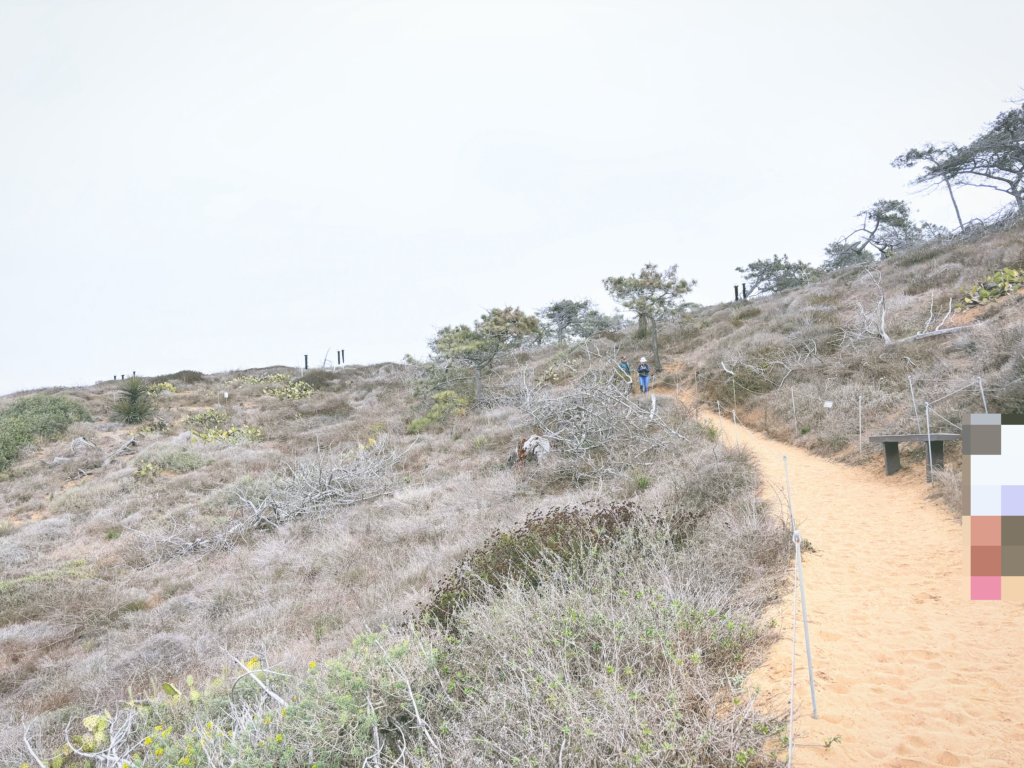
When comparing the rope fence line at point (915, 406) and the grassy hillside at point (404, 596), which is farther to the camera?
the rope fence line at point (915, 406)

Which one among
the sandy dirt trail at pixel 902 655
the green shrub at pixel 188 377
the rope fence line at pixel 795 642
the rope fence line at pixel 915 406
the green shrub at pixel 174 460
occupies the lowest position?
the green shrub at pixel 174 460

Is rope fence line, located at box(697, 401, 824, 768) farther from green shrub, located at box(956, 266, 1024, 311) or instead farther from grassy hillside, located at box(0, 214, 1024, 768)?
green shrub, located at box(956, 266, 1024, 311)

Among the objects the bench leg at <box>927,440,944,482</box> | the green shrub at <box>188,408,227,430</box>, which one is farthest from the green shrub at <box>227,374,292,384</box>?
the bench leg at <box>927,440,944,482</box>

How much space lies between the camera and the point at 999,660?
348 cm

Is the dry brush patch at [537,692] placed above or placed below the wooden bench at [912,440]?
below

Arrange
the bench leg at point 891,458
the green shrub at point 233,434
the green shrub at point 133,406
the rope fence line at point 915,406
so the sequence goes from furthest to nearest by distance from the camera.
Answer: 1. the green shrub at point 133,406
2. the green shrub at point 233,434
3. the bench leg at point 891,458
4. the rope fence line at point 915,406

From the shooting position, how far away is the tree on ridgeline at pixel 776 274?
109 feet

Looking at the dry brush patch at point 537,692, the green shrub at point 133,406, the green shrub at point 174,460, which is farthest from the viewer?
the green shrub at point 133,406

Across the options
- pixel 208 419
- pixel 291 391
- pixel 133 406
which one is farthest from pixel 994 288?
pixel 133 406

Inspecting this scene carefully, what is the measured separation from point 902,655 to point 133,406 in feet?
79.8

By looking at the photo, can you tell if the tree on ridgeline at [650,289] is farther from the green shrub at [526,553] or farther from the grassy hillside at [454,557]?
the green shrub at [526,553]

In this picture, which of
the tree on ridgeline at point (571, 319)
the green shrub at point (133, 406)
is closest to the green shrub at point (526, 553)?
the green shrub at point (133, 406)

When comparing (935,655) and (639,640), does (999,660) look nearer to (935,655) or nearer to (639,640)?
(935,655)

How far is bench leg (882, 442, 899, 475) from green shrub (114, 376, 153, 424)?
23476 mm
